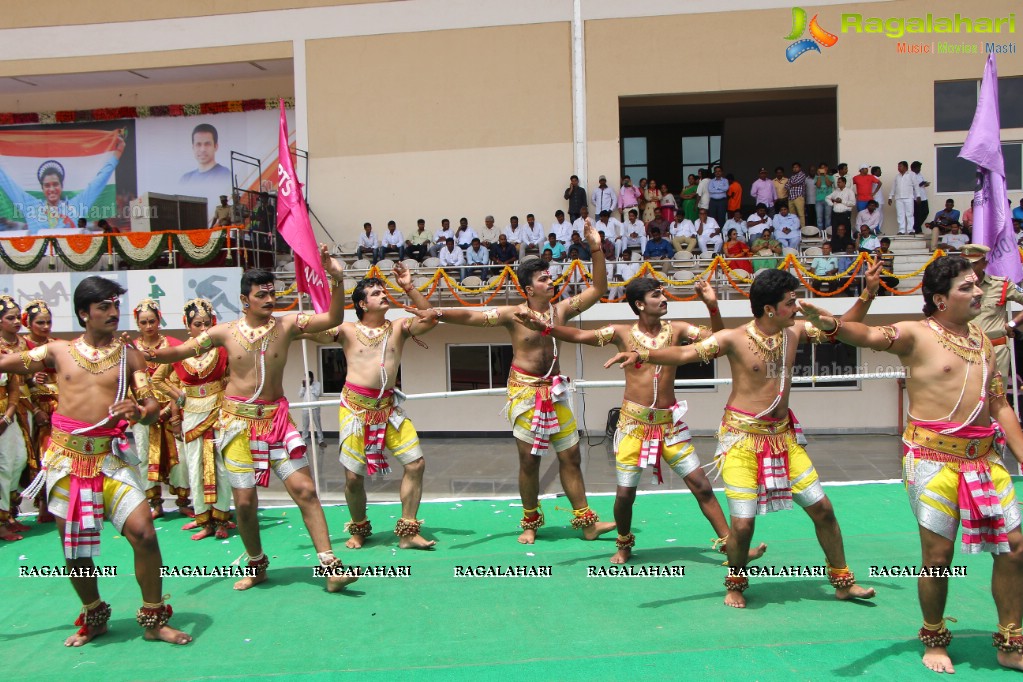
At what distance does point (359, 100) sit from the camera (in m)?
17.2

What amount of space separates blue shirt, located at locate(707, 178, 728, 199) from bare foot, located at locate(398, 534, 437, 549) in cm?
1165

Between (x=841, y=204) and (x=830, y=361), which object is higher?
(x=841, y=204)

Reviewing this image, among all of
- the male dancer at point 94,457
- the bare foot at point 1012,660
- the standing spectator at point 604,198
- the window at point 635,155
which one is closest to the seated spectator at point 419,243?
the standing spectator at point 604,198

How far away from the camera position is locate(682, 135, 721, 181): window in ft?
66.7

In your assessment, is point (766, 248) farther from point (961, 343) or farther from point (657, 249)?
point (961, 343)

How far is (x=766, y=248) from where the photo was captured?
14461 mm

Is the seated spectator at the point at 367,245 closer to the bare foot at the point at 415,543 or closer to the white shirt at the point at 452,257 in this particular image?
the white shirt at the point at 452,257

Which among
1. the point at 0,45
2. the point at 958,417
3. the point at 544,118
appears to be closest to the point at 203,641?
the point at 958,417

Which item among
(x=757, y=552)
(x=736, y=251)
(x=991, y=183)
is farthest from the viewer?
(x=736, y=251)

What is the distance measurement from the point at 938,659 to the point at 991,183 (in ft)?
16.3

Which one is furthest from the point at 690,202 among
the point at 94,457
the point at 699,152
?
the point at 94,457

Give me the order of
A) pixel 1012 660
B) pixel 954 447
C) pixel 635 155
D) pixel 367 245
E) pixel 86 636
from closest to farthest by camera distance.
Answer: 1. pixel 1012 660
2. pixel 954 447
3. pixel 86 636
4. pixel 367 245
5. pixel 635 155

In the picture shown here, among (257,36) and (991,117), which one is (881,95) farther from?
(257,36)

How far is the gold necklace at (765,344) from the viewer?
488 cm
